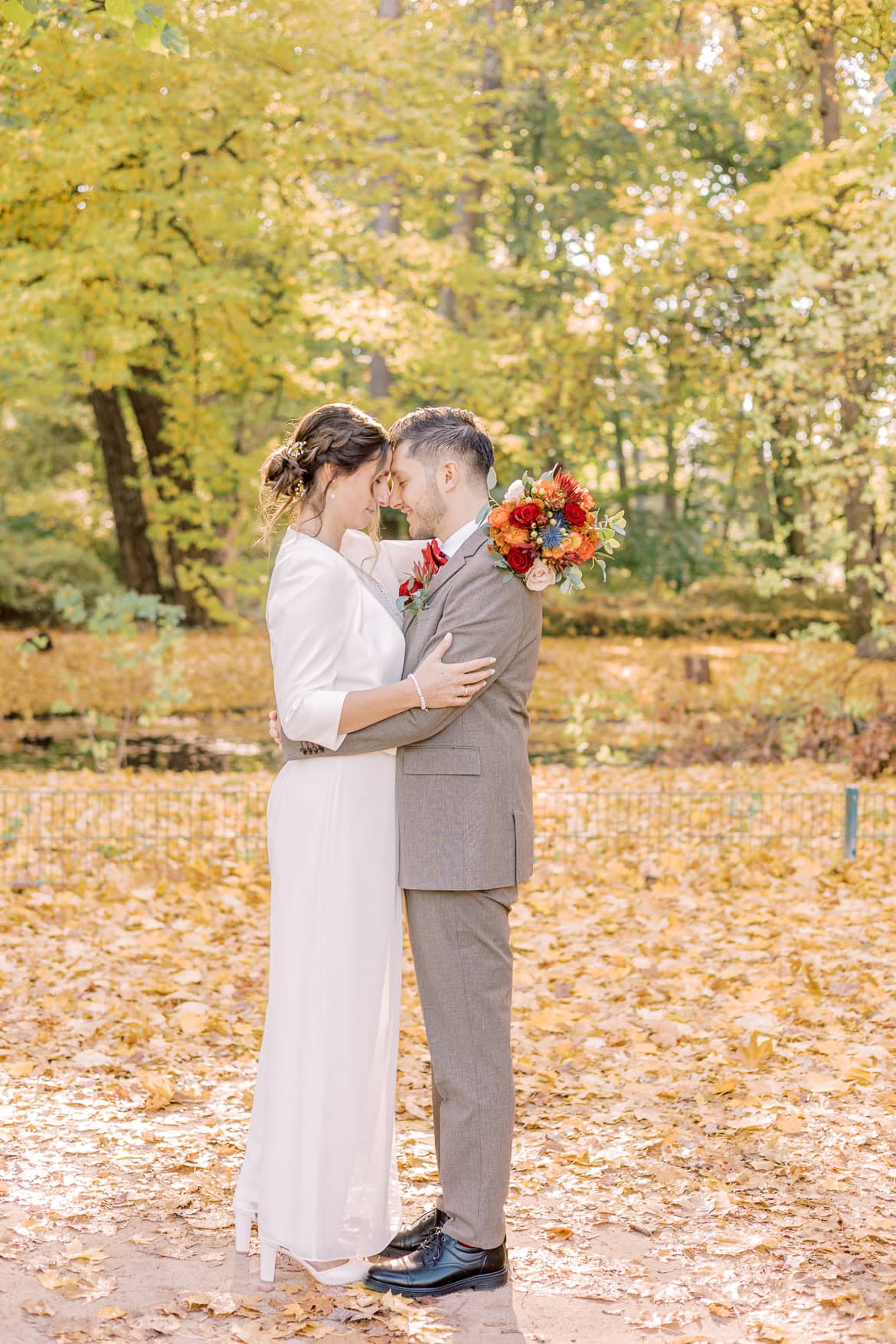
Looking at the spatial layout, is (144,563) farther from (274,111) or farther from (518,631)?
(518,631)

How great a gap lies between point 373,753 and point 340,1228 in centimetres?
123

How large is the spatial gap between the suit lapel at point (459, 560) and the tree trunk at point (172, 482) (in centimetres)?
1082

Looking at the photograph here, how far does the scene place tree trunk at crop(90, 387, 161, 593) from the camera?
19.7 m

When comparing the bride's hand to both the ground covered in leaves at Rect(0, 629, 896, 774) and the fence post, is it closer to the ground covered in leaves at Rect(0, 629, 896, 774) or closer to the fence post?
the fence post

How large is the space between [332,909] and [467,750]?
1.81 ft

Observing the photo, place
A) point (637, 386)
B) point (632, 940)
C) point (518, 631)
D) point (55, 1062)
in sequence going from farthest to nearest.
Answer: point (637, 386) < point (632, 940) < point (55, 1062) < point (518, 631)

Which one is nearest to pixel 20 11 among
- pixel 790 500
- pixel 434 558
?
pixel 434 558

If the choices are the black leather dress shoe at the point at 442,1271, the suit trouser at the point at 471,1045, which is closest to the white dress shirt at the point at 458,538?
the suit trouser at the point at 471,1045

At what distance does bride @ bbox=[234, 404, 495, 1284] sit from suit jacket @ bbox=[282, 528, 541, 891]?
4.4 inches

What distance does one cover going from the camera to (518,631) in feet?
11.3

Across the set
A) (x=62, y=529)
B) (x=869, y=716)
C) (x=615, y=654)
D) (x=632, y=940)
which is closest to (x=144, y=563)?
(x=62, y=529)

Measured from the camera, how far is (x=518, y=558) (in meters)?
3.33

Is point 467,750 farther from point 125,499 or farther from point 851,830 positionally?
point 125,499

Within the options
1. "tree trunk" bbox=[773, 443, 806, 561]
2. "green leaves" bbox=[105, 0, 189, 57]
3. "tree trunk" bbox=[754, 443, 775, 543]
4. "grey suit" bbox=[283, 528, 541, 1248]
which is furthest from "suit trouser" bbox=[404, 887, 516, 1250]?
"tree trunk" bbox=[754, 443, 775, 543]
